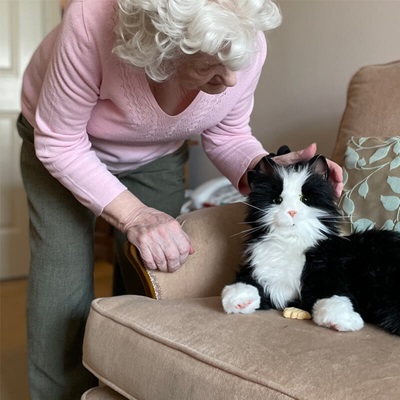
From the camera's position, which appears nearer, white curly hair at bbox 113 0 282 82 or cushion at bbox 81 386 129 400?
white curly hair at bbox 113 0 282 82

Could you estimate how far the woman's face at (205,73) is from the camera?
2.99ft

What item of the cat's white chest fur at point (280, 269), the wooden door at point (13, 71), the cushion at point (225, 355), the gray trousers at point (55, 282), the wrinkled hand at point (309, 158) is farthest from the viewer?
the wooden door at point (13, 71)

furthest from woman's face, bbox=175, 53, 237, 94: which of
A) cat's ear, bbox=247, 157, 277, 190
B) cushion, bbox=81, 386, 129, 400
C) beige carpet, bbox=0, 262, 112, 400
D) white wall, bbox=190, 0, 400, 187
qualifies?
beige carpet, bbox=0, 262, 112, 400

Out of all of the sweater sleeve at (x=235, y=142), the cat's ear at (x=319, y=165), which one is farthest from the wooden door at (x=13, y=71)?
the cat's ear at (x=319, y=165)

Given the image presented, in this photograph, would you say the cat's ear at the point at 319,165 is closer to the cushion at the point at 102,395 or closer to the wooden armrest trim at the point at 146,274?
the wooden armrest trim at the point at 146,274

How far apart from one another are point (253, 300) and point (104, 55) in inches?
19.2

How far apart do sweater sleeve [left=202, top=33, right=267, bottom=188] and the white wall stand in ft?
2.10

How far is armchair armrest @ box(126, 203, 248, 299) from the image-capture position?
1094mm

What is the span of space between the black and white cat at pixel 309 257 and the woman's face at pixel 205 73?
0.56 feet

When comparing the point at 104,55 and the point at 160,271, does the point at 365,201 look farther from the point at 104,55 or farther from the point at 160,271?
the point at 104,55

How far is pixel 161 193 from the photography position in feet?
4.53

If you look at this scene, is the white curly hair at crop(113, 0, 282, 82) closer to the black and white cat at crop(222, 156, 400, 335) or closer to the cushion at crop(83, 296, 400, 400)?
the black and white cat at crop(222, 156, 400, 335)

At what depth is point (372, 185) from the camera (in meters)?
1.11

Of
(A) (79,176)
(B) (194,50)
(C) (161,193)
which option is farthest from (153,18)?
(C) (161,193)
